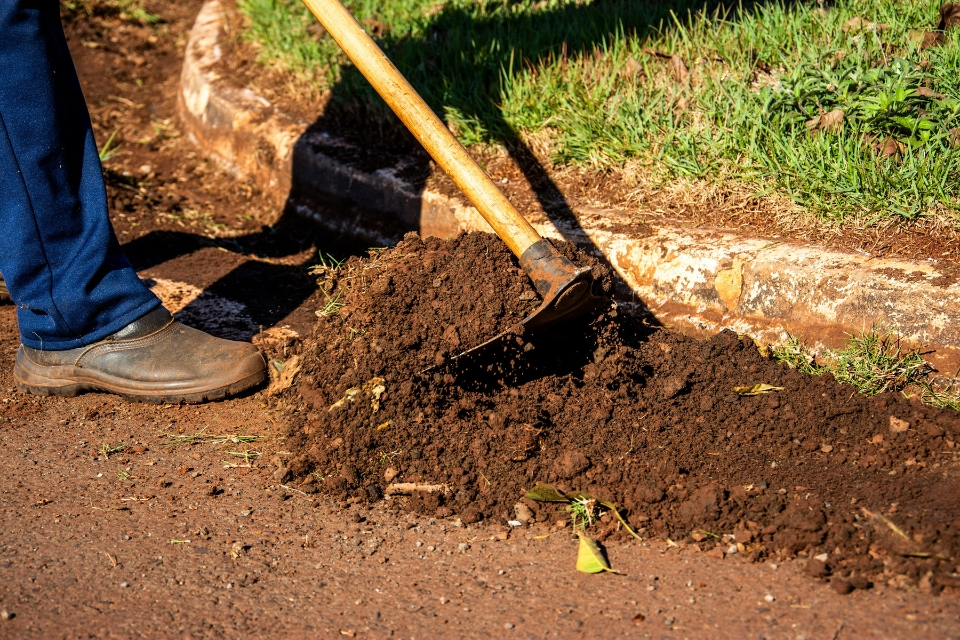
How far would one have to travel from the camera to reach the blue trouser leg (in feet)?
7.73

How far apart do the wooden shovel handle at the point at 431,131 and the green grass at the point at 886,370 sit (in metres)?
0.96

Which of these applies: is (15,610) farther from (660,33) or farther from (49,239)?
(660,33)

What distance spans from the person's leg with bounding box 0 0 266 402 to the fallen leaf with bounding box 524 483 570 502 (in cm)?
106

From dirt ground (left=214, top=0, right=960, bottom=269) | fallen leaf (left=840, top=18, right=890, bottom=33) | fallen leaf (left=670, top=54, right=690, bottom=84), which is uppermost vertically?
fallen leaf (left=840, top=18, right=890, bottom=33)

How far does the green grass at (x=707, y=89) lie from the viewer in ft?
9.07

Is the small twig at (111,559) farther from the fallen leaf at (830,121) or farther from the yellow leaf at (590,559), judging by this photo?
the fallen leaf at (830,121)

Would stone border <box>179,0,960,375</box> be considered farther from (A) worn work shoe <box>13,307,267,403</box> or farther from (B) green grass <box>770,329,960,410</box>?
(A) worn work shoe <box>13,307,267,403</box>

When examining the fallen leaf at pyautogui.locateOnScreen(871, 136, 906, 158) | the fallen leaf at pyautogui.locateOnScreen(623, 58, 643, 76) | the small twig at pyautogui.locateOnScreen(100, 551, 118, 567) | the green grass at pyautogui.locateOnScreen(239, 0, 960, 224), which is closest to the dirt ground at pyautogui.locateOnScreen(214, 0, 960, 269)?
the green grass at pyautogui.locateOnScreen(239, 0, 960, 224)

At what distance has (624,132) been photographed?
327cm

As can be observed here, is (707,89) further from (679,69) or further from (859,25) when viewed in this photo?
(859,25)

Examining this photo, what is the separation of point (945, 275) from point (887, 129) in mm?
682

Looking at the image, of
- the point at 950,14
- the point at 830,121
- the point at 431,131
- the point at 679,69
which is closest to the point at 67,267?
the point at 431,131

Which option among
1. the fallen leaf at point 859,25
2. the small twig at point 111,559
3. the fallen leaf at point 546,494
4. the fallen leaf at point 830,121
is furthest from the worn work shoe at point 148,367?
the fallen leaf at point 859,25

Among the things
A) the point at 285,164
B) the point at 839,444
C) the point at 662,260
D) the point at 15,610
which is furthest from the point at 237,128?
the point at 839,444
